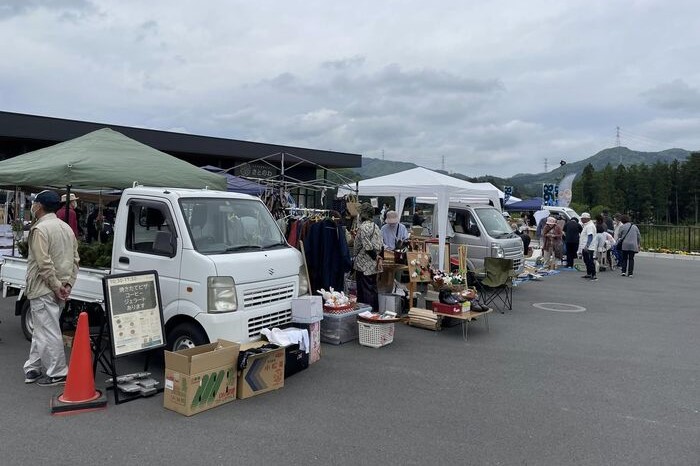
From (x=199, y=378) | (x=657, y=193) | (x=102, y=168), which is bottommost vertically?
(x=199, y=378)

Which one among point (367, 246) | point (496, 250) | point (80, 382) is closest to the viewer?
point (80, 382)

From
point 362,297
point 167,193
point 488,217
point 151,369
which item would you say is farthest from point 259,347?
point 488,217

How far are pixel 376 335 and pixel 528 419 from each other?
A: 2.61 m

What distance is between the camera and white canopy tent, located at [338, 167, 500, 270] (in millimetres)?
11164

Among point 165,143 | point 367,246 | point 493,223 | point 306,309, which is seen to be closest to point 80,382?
point 306,309

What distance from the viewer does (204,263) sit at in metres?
5.12

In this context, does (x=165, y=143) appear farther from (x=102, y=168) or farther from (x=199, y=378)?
(x=199, y=378)

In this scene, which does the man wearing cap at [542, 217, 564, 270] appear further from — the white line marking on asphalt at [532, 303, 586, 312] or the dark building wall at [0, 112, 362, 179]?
the dark building wall at [0, 112, 362, 179]

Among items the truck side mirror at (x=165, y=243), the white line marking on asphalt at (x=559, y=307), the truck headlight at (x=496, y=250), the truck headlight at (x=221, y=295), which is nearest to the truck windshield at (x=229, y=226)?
the truck side mirror at (x=165, y=243)

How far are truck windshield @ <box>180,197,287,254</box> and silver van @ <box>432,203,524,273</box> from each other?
6496 mm

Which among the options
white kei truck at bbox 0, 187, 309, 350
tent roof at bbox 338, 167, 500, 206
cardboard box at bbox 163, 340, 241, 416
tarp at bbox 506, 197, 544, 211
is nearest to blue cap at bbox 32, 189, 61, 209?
white kei truck at bbox 0, 187, 309, 350

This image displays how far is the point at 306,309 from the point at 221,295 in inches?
40.9

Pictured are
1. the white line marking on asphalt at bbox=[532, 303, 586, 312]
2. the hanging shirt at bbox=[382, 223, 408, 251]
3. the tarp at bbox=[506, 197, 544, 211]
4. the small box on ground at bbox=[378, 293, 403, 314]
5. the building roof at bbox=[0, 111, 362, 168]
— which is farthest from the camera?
the tarp at bbox=[506, 197, 544, 211]

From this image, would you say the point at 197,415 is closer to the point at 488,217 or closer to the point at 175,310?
the point at 175,310
